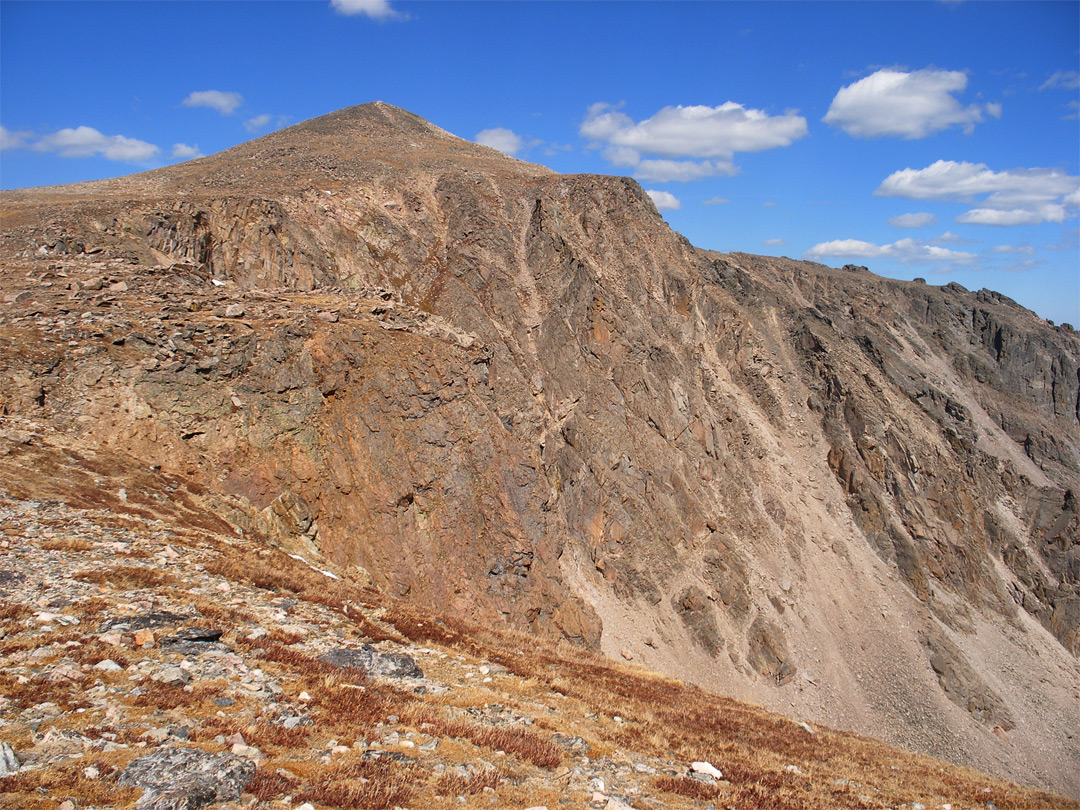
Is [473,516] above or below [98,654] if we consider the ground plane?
below

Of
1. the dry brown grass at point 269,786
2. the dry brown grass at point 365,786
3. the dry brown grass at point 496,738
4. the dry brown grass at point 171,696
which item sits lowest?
the dry brown grass at point 496,738

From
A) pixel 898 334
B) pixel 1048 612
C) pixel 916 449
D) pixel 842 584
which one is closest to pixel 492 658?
pixel 842 584

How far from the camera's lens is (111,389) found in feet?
79.6

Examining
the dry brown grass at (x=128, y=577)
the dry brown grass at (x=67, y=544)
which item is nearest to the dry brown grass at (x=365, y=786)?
the dry brown grass at (x=128, y=577)

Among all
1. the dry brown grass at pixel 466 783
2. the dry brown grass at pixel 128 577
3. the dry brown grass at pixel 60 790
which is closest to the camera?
the dry brown grass at pixel 60 790

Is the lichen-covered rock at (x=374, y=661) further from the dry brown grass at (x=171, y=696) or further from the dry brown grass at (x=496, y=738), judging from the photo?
the dry brown grass at (x=171, y=696)

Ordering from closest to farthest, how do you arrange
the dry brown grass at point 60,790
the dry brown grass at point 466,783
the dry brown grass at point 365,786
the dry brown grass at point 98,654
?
the dry brown grass at point 60,790 → the dry brown grass at point 365,786 → the dry brown grass at point 466,783 → the dry brown grass at point 98,654

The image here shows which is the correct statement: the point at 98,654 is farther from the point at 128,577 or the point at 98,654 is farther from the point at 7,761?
the point at 128,577

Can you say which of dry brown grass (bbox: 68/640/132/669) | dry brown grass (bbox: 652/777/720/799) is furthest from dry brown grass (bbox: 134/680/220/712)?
dry brown grass (bbox: 652/777/720/799)

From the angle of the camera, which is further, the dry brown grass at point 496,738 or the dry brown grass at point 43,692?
the dry brown grass at point 496,738

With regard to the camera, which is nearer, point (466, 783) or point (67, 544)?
point (466, 783)

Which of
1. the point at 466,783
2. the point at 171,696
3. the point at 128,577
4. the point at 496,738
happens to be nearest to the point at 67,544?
the point at 128,577

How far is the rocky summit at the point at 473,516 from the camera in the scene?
35.4ft

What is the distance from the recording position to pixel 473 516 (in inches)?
1352
